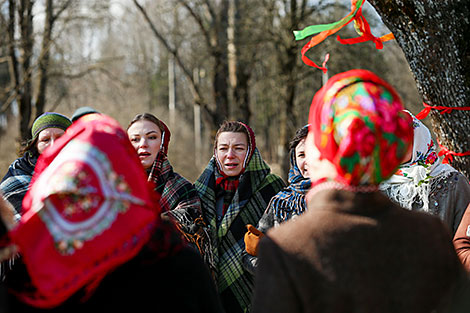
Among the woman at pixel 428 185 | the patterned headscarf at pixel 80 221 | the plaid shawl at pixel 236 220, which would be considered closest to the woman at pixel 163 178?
the plaid shawl at pixel 236 220

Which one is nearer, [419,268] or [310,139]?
[419,268]

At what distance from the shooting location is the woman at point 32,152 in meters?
3.33

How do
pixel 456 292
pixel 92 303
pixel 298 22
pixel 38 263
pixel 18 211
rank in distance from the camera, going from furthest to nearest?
pixel 298 22 < pixel 18 211 < pixel 456 292 < pixel 92 303 < pixel 38 263

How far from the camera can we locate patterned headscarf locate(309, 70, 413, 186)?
144cm

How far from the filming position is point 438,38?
3490mm

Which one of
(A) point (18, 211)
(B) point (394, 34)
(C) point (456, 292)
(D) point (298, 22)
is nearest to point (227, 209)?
(A) point (18, 211)

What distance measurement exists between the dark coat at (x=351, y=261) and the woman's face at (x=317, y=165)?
57mm

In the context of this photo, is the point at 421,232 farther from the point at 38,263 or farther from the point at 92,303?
the point at 38,263

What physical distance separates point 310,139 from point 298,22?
1016 centimetres

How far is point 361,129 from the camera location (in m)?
1.44

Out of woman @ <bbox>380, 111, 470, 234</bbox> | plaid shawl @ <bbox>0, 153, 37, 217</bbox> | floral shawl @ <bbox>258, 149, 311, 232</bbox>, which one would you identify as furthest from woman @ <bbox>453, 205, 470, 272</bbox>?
plaid shawl @ <bbox>0, 153, 37, 217</bbox>

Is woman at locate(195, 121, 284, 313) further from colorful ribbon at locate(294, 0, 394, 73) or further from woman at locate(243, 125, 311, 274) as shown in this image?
colorful ribbon at locate(294, 0, 394, 73)

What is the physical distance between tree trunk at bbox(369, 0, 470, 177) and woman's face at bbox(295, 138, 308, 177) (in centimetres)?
113

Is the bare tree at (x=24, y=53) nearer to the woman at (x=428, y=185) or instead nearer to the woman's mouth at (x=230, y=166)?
the woman's mouth at (x=230, y=166)
